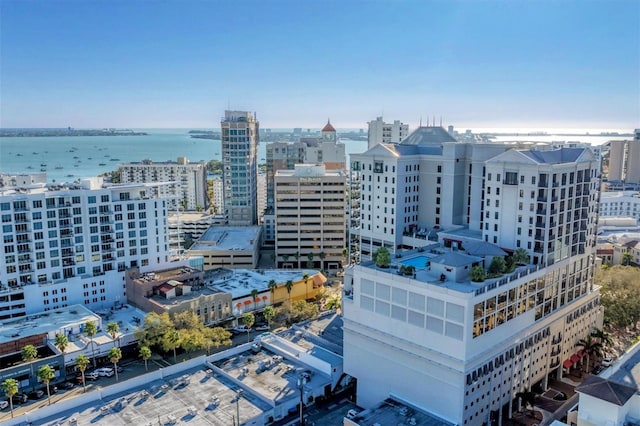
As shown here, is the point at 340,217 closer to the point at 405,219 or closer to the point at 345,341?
the point at 405,219

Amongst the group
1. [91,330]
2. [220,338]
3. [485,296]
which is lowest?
[220,338]

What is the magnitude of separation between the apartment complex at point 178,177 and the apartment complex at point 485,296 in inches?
3735

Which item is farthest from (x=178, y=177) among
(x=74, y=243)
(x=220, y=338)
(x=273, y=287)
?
(x=220, y=338)

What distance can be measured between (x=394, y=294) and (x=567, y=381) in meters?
22.2

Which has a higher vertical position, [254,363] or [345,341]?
[345,341]

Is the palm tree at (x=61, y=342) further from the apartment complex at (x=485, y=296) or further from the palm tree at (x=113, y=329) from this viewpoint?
the apartment complex at (x=485, y=296)

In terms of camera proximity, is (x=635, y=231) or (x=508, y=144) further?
(x=635, y=231)

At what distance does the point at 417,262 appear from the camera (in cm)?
4528

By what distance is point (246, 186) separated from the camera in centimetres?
10681

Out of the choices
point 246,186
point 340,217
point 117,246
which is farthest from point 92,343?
point 246,186

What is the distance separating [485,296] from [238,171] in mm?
76181

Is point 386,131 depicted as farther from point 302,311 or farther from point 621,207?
point 302,311

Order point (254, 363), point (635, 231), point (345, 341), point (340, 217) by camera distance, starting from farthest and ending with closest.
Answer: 1. point (635, 231)
2. point (340, 217)
3. point (254, 363)
4. point (345, 341)

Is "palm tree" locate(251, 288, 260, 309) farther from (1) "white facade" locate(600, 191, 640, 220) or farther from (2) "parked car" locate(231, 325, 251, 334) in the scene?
(1) "white facade" locate(600, 191, 640, 220)
